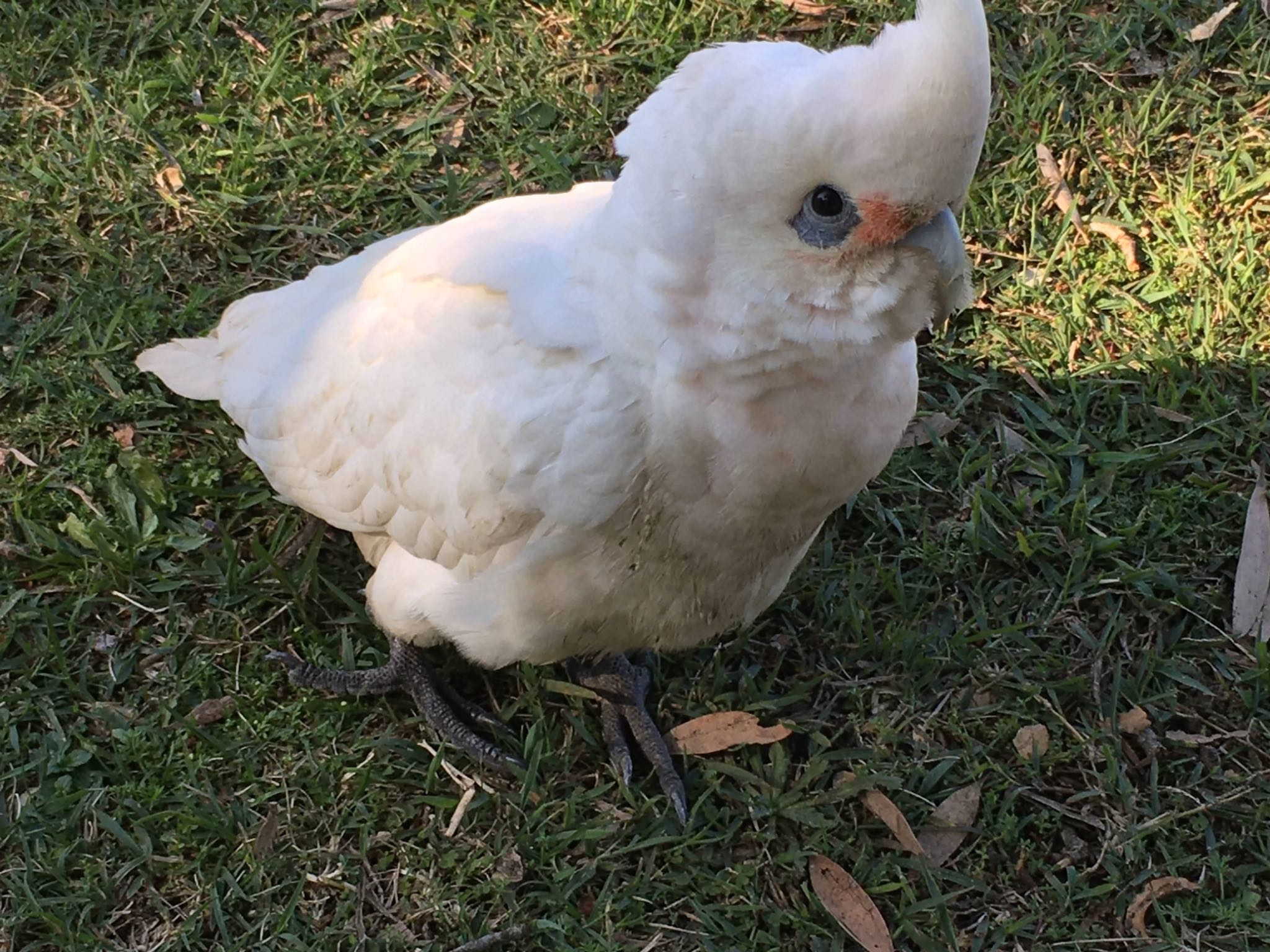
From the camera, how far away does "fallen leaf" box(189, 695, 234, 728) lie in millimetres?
2725

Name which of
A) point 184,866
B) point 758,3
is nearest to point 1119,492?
point 758,3

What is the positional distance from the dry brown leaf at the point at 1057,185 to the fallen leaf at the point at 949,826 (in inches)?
70.6

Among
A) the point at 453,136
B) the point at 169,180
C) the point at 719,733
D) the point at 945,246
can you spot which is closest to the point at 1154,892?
the point at 719,733

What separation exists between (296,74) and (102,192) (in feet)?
2.34

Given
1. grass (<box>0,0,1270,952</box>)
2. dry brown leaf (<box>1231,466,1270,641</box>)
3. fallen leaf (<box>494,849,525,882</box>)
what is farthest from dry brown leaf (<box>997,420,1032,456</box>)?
fallen leaf (<box>494,849,525,882</box>)

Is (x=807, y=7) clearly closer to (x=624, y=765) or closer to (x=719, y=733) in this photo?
(x=719, y=733)

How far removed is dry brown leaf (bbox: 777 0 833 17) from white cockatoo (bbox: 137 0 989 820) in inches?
79.8

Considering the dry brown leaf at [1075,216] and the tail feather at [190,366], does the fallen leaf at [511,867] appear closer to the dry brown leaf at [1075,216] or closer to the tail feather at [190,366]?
the tail feather at [190,366]

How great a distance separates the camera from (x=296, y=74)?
12.1ft

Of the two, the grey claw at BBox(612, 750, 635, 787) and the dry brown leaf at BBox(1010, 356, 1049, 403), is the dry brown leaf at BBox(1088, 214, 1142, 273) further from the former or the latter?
the grey claw at BBox(612, 750, 635, 787)

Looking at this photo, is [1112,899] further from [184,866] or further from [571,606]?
[184,866]

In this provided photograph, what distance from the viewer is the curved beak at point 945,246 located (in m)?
1.62

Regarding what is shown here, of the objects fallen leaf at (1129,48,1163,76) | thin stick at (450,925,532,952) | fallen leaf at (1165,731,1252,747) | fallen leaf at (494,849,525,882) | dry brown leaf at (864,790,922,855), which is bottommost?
fallen leaf at (1165,731,1252,747)

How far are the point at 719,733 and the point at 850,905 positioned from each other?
1.57 ft
